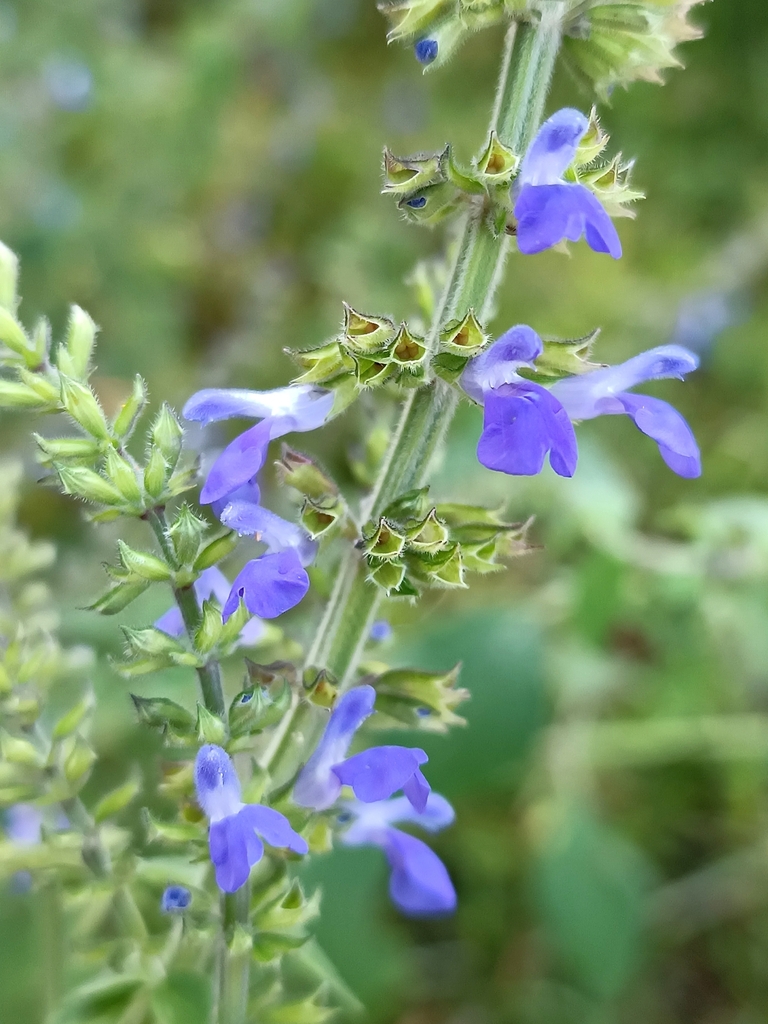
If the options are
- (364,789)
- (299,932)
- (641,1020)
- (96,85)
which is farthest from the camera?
(96,85)

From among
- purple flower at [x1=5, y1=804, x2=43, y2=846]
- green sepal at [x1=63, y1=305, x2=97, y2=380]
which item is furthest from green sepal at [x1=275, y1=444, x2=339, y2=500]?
purple flower at [x1=5, y1=804, x2=43, y2=846]

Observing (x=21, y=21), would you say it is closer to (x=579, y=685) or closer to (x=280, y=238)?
(x=280, y=238)

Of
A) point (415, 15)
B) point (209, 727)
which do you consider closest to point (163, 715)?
point (209, 727)

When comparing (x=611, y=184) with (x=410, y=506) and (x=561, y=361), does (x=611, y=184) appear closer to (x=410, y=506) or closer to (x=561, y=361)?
(x=561, y=361)

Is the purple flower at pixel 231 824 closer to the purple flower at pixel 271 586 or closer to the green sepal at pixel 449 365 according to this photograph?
the purple flower at pixel 271 586

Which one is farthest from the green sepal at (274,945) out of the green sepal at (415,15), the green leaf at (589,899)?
the green leaf at (589,899)

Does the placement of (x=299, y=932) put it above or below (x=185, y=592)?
below

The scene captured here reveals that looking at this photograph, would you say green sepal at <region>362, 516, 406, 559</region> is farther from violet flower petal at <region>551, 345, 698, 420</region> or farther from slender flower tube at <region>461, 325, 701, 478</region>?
violet flower petal at <region>551, 345, 698, 420</region>

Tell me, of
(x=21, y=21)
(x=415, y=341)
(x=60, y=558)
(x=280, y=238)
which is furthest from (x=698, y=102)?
(x=415, y=341)
